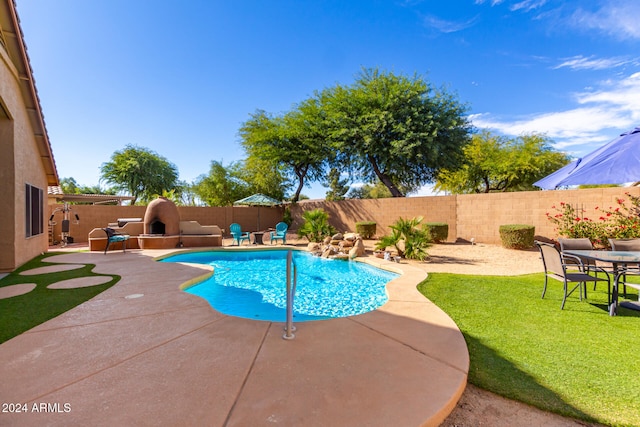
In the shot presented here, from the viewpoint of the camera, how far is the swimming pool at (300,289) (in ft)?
17.8

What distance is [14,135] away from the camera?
6926mm

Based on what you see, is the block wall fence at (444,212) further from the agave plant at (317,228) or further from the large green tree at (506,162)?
the large green tree at (506,162)

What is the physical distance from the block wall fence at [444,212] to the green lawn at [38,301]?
10725mm

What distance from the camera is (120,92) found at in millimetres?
14367

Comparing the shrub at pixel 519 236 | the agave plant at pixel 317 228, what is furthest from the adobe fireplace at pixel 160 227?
the shrub at pixel 519 236

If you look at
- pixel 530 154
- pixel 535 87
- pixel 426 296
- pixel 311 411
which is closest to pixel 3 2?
pixel 311 411

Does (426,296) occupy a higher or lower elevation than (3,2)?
lower

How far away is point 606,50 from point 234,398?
71.8ft

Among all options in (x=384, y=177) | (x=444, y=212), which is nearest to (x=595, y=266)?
(x=444, y=212)

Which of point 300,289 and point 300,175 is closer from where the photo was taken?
point 300,289

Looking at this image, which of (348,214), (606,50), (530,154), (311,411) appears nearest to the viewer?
(311,411)

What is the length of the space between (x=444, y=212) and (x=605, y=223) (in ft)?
18.1

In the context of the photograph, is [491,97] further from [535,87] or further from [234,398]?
[234,398]

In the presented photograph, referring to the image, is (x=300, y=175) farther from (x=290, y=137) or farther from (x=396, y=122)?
(x=396, y=122)
